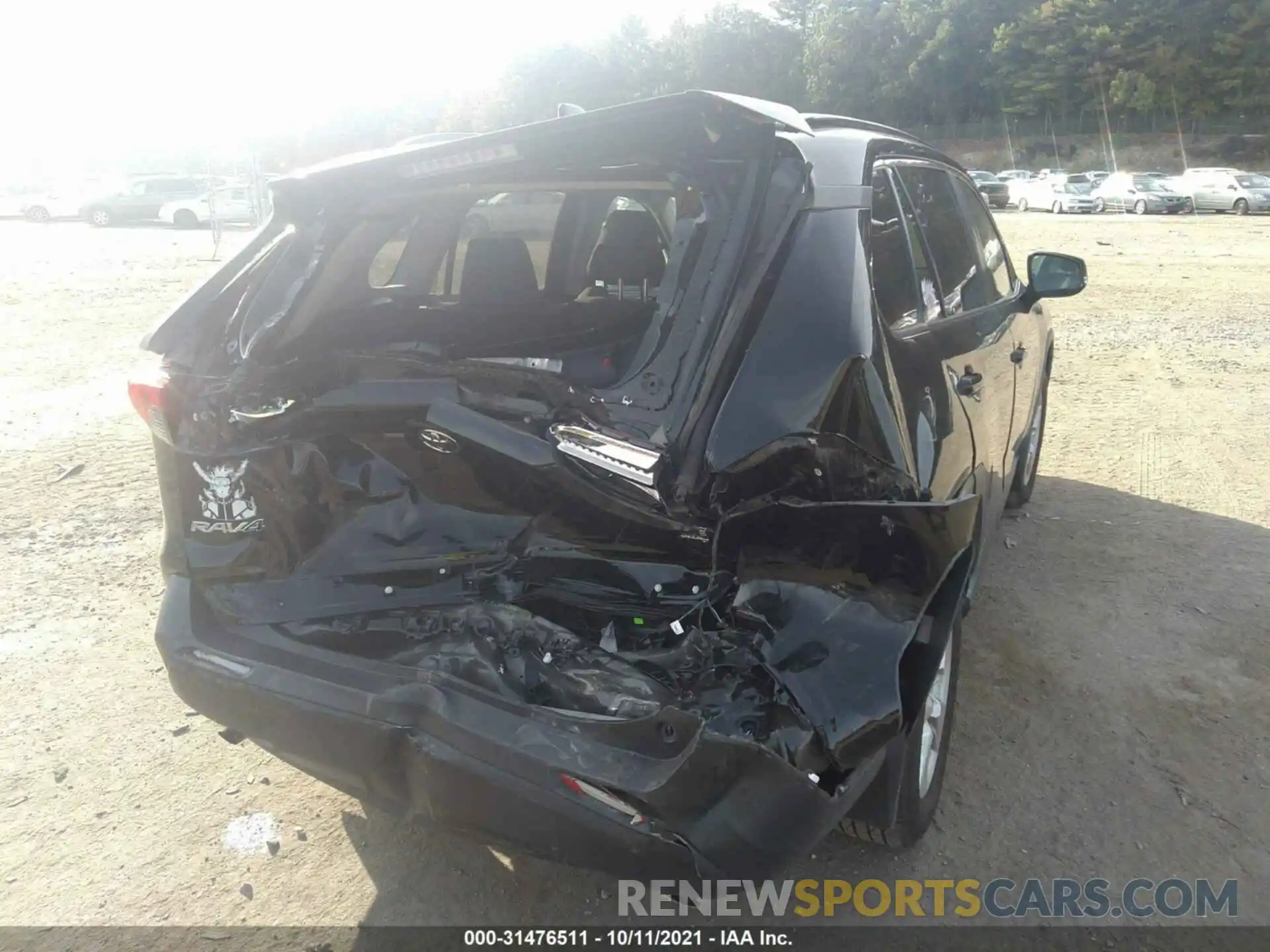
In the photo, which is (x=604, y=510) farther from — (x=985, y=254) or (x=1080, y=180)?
(x=1080, y=180)

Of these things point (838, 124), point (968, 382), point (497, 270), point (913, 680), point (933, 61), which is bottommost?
point (913, 680)

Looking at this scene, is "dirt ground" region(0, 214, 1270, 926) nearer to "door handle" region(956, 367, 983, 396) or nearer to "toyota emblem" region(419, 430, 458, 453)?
"toyota emblem" region(419, 430, 458, 453)

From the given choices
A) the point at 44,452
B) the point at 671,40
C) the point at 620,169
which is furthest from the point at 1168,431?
the point at 671,40

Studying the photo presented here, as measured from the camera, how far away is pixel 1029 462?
5109 millimetres

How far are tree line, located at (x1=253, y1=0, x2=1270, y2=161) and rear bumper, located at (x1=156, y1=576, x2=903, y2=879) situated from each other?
1931 inches

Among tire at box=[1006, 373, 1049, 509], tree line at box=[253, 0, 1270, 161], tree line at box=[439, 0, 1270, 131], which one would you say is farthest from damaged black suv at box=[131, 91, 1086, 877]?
tree line at box=[439, 0, 1270, 131]

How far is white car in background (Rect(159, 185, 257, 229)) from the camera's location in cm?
2870

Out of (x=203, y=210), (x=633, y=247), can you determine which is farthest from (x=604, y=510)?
(x=203, y=210)

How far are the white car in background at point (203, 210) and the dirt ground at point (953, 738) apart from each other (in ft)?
80.8

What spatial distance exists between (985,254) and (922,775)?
250 cm

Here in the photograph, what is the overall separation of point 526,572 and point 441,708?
1.53 feet

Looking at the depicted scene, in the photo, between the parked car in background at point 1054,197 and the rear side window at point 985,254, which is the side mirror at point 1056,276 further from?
the parked car in background at point 1054,197

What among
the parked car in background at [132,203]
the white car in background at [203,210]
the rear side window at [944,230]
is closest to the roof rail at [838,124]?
the rear side window at [944,230]

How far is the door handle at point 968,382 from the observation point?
2.89 meters
